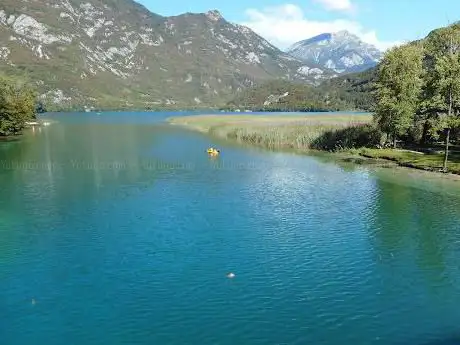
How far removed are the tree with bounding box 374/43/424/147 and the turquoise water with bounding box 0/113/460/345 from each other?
20812 mm

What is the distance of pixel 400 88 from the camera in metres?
81.2

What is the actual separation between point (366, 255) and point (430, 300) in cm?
755

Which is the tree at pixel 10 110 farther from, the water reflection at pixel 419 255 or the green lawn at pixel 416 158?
the water reflection at pixel 419 255

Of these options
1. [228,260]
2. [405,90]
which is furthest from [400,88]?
[228,260]

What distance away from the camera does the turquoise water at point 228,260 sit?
79.2ft

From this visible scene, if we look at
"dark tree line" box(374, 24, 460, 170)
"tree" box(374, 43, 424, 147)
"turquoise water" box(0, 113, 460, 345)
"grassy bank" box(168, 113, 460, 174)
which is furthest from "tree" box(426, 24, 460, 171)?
"turquoise water" box(0, 113, 460, 345)

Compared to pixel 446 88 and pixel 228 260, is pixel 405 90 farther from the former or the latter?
pixel 228 260

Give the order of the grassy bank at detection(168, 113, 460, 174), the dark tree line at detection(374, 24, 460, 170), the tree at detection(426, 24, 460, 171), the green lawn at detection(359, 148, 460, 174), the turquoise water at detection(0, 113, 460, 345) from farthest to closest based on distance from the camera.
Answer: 1. the dark tree line at detection(374, 24, 460, 170)
2. the grassy bank at detection(168, 113, 460, 174)
3. the green lawn at detection(359, 148, 460, 174)
4. the tree at detection(426, 24, 460, 171)
5. the turquoise water at detection(0, 113, 460, 345)

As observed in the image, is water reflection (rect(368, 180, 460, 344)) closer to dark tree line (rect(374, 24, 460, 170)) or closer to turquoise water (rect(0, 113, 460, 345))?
turquoise water (rect(0, 113, 460, 345))

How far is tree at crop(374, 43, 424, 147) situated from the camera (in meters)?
80.8

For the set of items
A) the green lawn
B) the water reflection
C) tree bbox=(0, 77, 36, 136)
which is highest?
tree bbox=(0, 77, 36, 136)

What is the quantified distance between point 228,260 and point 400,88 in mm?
59564

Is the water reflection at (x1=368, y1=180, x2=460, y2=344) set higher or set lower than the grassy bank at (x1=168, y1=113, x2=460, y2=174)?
lower

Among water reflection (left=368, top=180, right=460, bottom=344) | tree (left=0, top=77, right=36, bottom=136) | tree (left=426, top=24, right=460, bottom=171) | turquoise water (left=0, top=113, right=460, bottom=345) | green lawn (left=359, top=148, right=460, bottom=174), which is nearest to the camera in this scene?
turquoise water (left=0, top=113, right=460, bottom=345)
